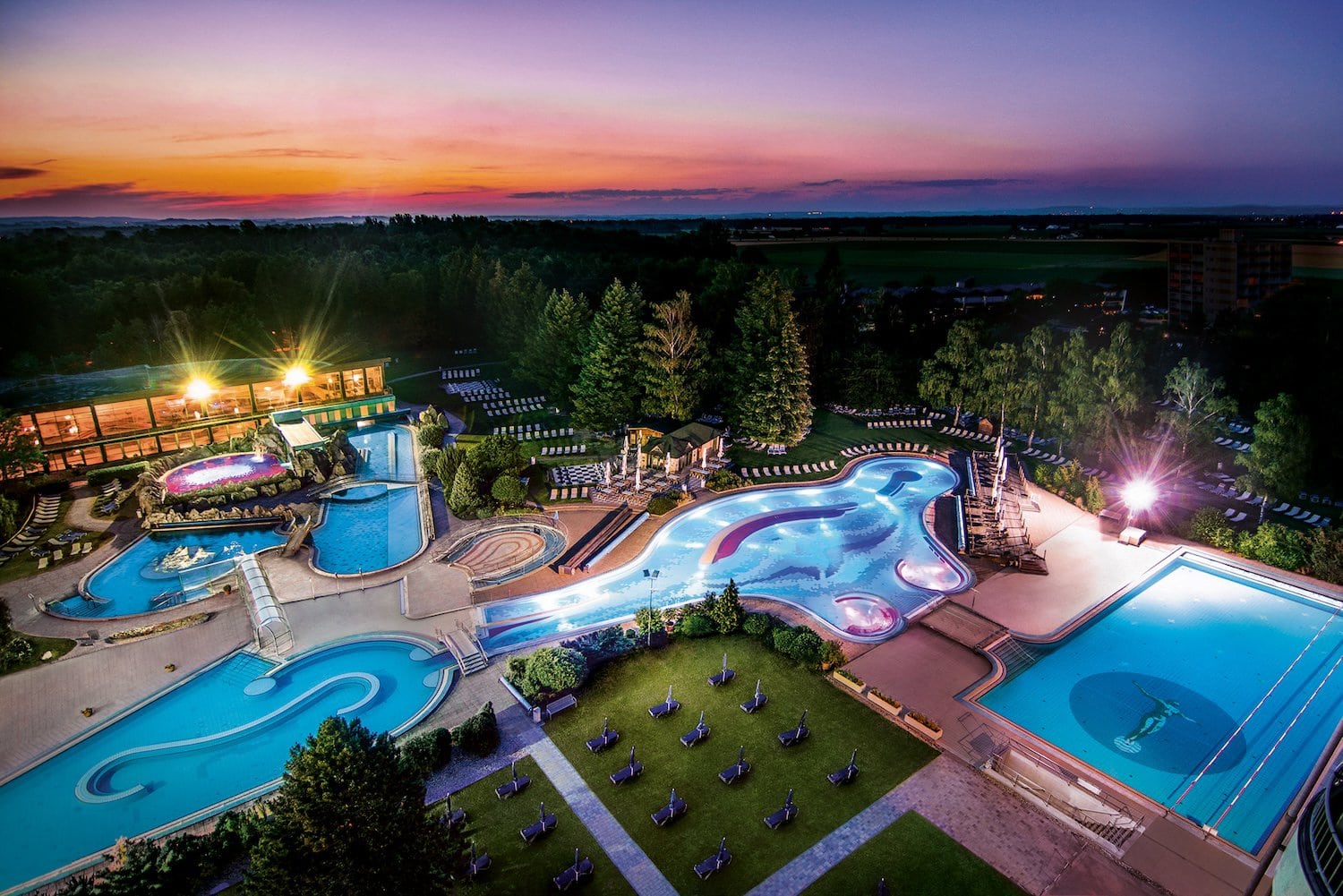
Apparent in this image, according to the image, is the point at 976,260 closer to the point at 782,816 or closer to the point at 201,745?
the point at 782,816

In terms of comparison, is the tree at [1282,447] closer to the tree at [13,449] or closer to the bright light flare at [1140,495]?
the bright light flare at [1140,495]

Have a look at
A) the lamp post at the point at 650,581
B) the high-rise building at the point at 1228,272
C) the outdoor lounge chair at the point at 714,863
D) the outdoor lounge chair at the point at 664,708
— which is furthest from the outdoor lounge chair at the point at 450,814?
the high-rise building at the point at 1228,272

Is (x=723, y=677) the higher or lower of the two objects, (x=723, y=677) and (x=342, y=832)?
the lower

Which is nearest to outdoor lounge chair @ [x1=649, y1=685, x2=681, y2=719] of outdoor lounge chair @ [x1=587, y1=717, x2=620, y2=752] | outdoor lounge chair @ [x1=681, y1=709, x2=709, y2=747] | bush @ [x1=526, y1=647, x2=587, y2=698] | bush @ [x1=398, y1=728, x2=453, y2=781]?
outdoor lounge chair @ [x1=681, y1=709, x2=709, y2=747]

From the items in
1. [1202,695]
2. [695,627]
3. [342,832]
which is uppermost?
[342,832]

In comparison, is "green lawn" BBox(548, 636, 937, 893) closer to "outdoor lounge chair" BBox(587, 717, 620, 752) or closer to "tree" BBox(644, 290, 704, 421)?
"outdoor lounge chair" BBox(587, 717, 620, 752)

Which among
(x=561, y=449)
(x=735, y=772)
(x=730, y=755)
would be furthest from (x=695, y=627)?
(x=561, y=449)

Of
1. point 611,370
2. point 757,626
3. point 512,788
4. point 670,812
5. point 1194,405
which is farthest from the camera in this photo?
point 611,370
